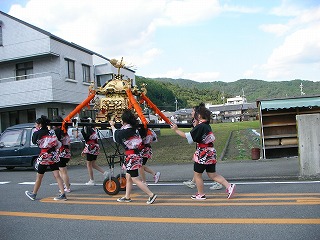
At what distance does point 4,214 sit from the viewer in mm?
6594

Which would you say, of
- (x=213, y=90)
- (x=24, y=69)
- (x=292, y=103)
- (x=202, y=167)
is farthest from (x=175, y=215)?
(x=213, y=90)

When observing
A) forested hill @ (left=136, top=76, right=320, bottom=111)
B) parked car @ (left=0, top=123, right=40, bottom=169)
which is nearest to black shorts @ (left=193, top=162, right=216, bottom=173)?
parked car @ (left=0, top=123, right=40, bottom=169)

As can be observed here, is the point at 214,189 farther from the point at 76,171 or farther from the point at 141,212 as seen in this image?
the point at 76,171

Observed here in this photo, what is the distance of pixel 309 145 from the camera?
27.8ft

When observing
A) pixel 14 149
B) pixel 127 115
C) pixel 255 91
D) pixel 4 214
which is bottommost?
pixel 4 214

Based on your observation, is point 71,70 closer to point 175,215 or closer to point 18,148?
point 18,148

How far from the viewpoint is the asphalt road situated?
16.0 ft

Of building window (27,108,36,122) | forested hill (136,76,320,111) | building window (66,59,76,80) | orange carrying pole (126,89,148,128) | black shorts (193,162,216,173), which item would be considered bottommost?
black shorts (193,162,216,173)

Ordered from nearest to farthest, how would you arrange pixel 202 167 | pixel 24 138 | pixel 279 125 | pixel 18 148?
1. pixel 202 167
2. pixel 279 125
3. pixel 18 148
4. pixel 24 138

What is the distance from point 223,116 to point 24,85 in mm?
68778

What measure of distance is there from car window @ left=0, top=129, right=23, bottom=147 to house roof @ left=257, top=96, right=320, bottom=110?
10.1 m

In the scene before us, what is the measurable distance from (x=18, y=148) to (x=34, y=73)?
35.2 feet

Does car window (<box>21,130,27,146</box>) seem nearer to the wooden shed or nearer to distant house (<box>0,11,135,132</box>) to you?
distant house (<box>0,11,135,132</box>)

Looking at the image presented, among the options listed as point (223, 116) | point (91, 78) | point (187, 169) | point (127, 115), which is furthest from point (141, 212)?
point (223, 116)
